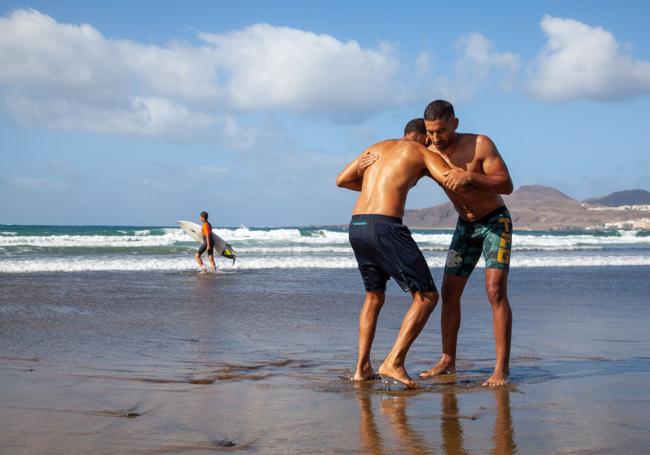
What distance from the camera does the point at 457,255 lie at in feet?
16.2

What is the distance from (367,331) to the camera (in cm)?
461

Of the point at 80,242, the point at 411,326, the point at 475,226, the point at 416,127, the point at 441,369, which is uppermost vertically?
the point at 416,127

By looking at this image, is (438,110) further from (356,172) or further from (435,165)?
(356,172)

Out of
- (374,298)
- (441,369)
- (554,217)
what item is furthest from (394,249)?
(554,217)

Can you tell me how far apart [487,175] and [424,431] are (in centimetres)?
196

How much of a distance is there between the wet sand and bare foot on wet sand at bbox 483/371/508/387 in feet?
0.29

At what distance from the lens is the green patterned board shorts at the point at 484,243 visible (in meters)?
Result: 4.69

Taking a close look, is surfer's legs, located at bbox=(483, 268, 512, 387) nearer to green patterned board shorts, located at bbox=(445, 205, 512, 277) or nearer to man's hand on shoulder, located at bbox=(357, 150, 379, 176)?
green patterned board shorts, located at bbox=(445, 205, 512, 277)

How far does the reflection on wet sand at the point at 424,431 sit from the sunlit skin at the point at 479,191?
2.08 ft

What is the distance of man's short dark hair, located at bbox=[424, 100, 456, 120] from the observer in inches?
175

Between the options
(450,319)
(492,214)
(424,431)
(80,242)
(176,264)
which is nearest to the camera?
(424,431)

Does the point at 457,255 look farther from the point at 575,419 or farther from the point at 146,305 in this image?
the point at 146,305

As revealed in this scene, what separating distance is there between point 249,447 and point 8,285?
9972 millimetres

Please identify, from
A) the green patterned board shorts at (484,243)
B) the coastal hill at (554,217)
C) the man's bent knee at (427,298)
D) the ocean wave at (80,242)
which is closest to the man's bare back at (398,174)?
the man's bent knee at (427,298)
